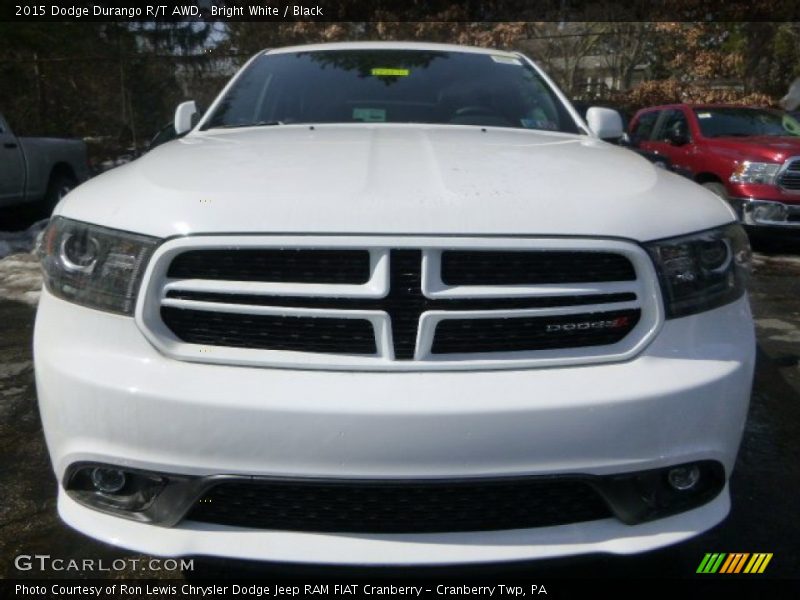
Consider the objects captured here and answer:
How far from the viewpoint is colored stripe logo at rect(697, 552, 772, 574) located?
2.41 meters

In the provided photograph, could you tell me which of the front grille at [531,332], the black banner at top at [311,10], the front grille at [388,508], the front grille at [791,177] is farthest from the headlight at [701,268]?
the black banner at top at [311,10]

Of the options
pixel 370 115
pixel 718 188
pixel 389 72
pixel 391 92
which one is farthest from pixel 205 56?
pixel 370 115

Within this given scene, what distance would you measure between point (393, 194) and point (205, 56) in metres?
14.2

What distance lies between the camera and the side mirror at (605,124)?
133 inches

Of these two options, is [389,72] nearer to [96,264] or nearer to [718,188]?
[96,264]

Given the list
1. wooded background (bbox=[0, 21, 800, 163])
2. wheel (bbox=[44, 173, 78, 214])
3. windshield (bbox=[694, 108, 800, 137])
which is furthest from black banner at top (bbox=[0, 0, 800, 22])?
windshield (bbox=[694, 108, 800, 137])

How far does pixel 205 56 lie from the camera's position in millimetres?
14750

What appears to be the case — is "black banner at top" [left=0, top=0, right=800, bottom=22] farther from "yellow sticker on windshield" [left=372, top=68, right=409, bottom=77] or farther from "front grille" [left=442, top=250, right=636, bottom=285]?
"front grille" [left=442, top=250, right=636, bottom=285]

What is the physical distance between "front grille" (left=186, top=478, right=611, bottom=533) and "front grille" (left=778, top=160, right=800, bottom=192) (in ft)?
22.1

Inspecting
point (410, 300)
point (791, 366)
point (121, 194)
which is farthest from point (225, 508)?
point (791, 366)

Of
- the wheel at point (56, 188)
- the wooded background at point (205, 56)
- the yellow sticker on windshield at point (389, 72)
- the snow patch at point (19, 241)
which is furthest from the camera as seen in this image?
the wooded background at point (205, 56)

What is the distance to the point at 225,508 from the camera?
1.82 meters

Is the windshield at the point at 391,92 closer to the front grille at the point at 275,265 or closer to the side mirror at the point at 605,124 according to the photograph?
the side mirror at the point at 605,124

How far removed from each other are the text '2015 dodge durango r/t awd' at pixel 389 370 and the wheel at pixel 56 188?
8045 millimetres
